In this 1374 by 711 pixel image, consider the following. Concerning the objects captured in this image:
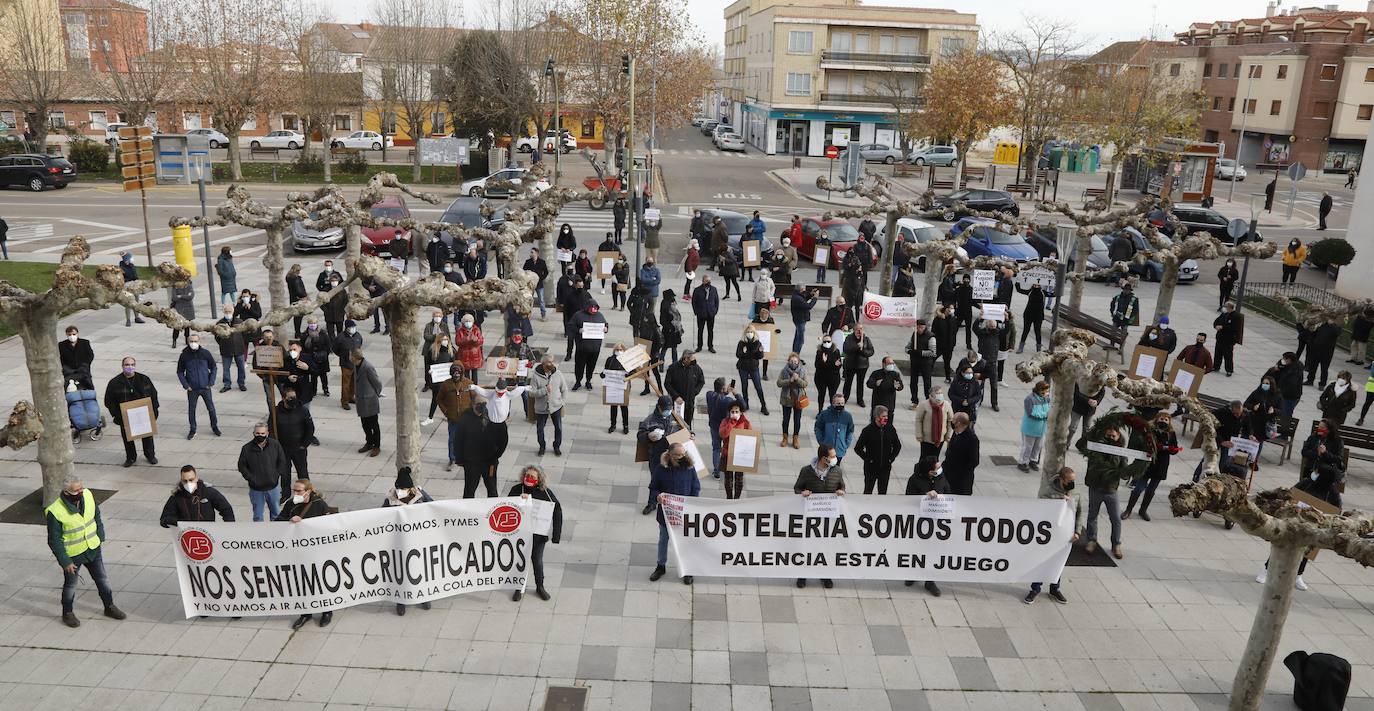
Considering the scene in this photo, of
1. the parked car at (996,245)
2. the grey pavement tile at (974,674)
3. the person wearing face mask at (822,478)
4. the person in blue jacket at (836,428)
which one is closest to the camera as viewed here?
the grey pavement tile at (974,674)

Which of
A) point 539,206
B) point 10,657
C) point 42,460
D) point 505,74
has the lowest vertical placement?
point 10,657

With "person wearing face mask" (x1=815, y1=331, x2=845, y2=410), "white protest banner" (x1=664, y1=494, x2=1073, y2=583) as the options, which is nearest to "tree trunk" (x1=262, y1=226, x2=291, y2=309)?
"person wearing face mask" (x1=815, y1=331, x2=845, y2=410)

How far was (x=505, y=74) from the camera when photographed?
51.7 m

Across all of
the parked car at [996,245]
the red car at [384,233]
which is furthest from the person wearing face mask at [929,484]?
the parked car at [996,245]

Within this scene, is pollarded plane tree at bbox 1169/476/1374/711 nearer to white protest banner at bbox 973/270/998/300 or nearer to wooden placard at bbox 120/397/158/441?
white protest banner at bbox 973/270/998/300

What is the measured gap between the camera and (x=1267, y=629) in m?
8.21

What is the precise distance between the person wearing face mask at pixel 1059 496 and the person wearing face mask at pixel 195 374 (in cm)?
1161

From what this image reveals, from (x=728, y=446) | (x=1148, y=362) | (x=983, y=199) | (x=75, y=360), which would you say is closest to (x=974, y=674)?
(x=728, y=446)

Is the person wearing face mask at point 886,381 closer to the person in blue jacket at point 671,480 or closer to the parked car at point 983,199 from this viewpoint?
the person in blue jacket at point 671,480

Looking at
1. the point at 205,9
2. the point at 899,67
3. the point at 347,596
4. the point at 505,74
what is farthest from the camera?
the point at 899,67

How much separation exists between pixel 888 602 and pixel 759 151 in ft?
224

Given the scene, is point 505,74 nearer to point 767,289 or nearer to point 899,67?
point 899,67

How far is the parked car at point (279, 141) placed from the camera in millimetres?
63094

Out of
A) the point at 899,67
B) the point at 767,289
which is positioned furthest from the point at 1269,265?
the point at 899,67
